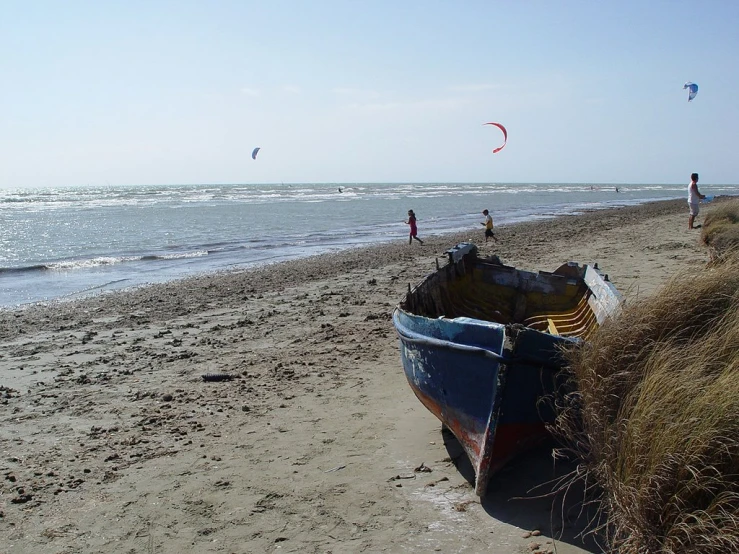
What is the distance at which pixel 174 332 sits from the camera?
9.64m

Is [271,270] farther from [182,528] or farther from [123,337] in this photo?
[182,528]

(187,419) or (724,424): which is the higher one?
(724,424)

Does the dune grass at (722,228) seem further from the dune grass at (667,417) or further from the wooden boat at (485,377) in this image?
the dune grass at (667,417)

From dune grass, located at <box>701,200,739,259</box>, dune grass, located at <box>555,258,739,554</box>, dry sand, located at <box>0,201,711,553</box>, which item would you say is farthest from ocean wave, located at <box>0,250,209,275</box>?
dune grass, located at <box>555,258,739,554</box>

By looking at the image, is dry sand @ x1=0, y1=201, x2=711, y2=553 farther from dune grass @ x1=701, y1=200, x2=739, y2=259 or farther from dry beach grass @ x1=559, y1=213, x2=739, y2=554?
dune grass @ x1=701, y1=200, x2=739, y2=259

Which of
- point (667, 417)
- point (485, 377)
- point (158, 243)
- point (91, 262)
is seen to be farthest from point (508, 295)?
point (158, 243)

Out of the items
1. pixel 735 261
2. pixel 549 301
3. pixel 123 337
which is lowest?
pixel 123 337

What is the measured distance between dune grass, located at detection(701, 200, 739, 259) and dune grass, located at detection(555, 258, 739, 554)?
25.7 feet

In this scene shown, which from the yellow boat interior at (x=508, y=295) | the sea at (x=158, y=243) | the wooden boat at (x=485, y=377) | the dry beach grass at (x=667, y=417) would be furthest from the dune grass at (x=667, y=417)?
the sea at (x=158, y=243)

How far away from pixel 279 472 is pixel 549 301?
4.52m

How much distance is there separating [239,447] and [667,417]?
11.3 feet

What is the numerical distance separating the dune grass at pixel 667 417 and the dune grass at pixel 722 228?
7.83m

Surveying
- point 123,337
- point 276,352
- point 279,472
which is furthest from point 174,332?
point 279,472

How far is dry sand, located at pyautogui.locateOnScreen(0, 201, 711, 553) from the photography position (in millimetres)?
3979
